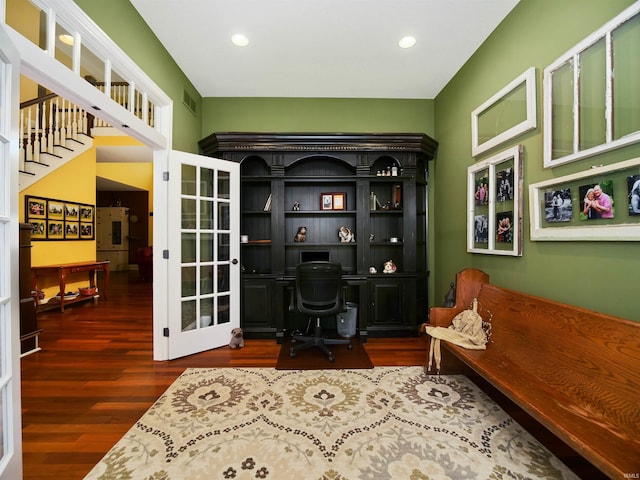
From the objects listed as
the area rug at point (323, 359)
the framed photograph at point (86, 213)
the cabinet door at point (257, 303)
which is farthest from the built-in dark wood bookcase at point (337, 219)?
the framed photograph at point (86, 213)

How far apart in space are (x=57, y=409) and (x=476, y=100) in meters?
4.42

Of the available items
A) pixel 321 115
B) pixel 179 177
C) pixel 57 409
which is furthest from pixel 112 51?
pixel 57 409

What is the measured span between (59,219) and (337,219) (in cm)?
506

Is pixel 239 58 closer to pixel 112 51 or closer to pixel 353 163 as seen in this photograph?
pixel 112 51

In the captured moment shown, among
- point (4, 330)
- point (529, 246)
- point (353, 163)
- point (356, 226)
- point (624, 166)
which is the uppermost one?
point (353, 163)

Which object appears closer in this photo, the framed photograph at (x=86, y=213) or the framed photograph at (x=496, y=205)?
the framed photograph at (x=496, y=205)

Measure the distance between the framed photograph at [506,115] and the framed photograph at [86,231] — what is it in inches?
267

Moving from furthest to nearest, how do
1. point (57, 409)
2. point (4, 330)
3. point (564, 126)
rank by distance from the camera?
point (57, 409) → point (564, 126) → point (4, 330)

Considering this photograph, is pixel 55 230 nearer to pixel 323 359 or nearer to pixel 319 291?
pixel 319 291

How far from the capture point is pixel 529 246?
6.54ft

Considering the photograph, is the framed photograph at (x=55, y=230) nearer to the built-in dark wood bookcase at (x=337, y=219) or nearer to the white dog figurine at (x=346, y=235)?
the built-in dark wood bookcase at (x=337, y=219)

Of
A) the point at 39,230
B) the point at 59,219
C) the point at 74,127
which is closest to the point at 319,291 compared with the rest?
the point at 39,230

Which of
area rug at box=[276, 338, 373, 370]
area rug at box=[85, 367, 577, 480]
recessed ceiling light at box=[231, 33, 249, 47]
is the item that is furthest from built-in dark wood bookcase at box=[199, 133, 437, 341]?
area rug at box=[85, 367, 577, 480]

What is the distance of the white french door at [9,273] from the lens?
1.18 metres
